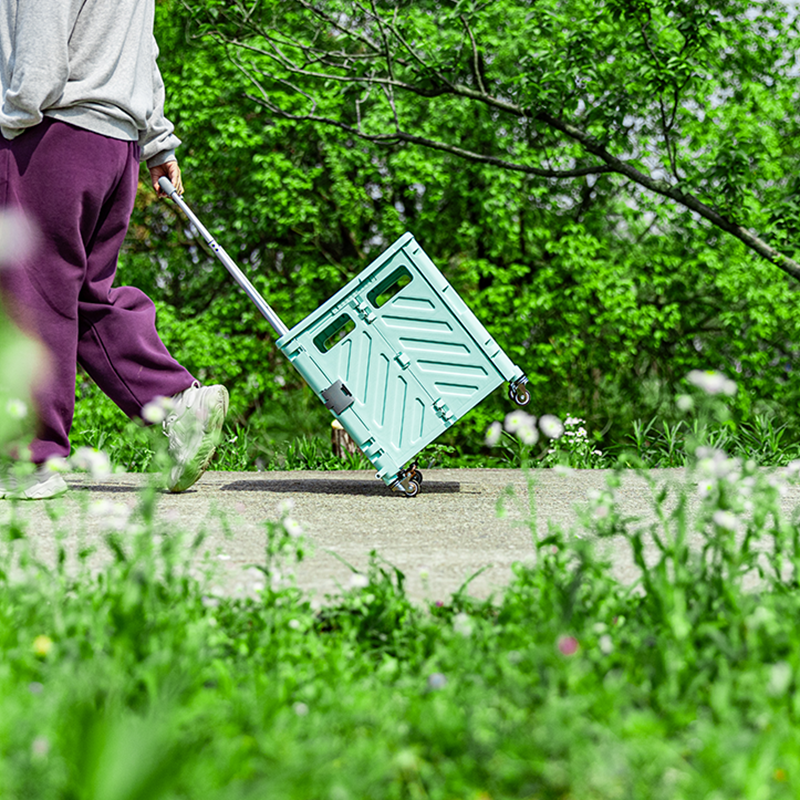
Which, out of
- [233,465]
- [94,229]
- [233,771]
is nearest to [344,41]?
[233,465]

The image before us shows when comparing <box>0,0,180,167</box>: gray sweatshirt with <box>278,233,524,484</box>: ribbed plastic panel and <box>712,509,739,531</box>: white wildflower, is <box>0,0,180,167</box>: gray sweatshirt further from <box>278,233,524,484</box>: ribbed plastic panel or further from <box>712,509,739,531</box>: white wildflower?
<box>712,509,739,531</box>: white wildflower

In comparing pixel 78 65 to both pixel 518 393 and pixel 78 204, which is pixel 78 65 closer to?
pixel 78 204

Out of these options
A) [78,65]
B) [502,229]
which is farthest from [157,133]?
[502,229]

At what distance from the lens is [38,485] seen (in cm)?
276

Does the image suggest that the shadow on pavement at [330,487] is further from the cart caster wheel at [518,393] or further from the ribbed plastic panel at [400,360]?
the cart caster wheel at [518,393]

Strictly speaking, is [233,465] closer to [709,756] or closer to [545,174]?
[545,174]

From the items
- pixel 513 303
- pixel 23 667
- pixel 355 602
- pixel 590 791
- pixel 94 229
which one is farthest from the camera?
pixel 513 303

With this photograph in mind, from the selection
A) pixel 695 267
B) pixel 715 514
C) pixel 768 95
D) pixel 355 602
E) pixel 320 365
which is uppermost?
pixel 768 95

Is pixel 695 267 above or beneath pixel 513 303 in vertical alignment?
above

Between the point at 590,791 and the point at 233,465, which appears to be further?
the point at 233,465

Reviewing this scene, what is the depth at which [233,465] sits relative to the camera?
5031 mm

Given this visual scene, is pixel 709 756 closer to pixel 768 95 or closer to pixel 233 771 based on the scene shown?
pixel 233 771

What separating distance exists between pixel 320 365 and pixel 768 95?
19.9ft

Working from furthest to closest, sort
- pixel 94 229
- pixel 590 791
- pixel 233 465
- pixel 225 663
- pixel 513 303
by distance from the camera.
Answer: pixel 513 303 → pixel 233 465 → pixel 94 229 → pixel 225 663 → pixel 590 791
